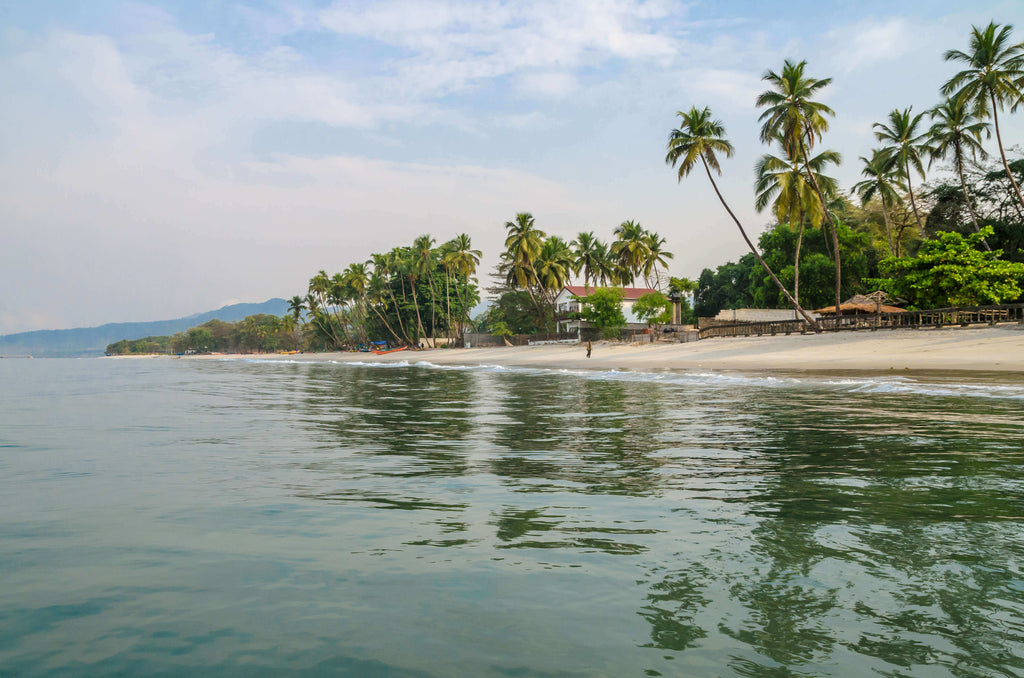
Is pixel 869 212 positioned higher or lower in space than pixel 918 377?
higher

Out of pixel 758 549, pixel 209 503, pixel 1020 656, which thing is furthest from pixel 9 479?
pixel 1020 656

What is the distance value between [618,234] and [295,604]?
7504 cm

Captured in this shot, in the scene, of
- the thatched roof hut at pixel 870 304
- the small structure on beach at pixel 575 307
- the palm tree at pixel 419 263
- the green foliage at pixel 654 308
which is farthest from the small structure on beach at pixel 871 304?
the palm tree at pixel 419 263

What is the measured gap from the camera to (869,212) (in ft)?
210

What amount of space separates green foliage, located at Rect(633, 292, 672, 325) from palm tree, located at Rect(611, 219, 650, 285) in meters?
5.75

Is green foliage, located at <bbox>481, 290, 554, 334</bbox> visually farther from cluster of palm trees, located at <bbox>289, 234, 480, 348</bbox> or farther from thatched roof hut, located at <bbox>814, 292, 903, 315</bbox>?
thatched roof hut, located at <bbox>814, 292, 903, 315</bbox>

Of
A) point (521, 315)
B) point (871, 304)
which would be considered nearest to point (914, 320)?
point (871, 304)

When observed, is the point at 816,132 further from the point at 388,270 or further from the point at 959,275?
the point at 388,270

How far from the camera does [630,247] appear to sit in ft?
241

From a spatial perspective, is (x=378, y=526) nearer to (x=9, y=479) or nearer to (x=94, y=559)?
(x=94, y=559)

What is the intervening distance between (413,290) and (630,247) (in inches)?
1291

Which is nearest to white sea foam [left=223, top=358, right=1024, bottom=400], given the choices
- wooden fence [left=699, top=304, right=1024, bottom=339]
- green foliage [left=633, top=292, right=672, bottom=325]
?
wooden fence [left=699, top=304, right=1024, bottom=339]

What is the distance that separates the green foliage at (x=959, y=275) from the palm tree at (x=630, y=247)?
39.1 metres

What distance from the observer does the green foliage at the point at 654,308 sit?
68.7 meters
